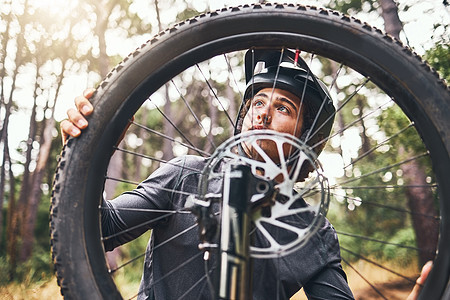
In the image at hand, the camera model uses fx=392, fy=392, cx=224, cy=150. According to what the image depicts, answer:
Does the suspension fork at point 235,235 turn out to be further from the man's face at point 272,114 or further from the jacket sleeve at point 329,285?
the jacket sleeve at point 329,285

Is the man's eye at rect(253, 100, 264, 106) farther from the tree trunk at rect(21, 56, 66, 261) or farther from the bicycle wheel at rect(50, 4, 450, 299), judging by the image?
the tree trunk at rect(21, 56, 66, 261)

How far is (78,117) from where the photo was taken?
45.3 inches

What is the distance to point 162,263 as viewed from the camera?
1.62 metres

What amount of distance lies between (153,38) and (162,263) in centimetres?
91

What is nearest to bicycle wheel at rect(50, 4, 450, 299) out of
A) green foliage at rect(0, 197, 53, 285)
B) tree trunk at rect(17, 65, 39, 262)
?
green foliage at rect(0, 197, 53, 285)

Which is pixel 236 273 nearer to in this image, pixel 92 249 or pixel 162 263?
pixel 92 249

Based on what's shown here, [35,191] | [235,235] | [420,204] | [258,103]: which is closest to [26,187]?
[35,191]

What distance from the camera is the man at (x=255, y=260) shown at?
1.54 meters

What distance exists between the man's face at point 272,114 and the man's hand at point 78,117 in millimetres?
633

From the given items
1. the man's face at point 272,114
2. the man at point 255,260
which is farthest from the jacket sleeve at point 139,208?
the man's face at point 272,114

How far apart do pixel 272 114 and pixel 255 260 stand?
1.99ft

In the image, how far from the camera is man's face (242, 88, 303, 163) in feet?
5.14

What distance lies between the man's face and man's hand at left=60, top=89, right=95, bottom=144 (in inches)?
24.9

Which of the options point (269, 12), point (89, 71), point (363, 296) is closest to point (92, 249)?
point (269, 12)
